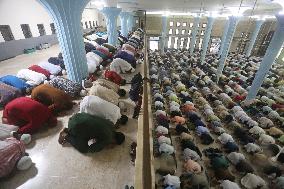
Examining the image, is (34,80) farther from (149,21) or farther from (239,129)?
(149,21)

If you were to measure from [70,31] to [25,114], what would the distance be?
3.07 m

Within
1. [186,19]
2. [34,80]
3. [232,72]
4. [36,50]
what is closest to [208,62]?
[232,72]

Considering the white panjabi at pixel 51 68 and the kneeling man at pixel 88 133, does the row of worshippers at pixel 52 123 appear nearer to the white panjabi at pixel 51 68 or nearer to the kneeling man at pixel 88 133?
the kneeling man at pixel 88 133

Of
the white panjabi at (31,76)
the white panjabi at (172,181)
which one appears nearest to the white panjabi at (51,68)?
the white panjabi at (31,76)

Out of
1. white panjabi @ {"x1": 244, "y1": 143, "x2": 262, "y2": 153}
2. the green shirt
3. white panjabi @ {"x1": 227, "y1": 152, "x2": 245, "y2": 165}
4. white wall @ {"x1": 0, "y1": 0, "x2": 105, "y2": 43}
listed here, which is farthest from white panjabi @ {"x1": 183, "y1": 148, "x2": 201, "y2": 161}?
white wall @ {"x1": 0, "y1": 0, "x2": 105, "y2": 43}

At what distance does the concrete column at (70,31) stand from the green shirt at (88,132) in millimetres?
3086

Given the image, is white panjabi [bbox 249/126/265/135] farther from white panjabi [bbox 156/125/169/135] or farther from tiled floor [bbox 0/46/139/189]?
tiled floor [bbox 0/46/139/189]

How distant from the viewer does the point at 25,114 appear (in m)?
4.25

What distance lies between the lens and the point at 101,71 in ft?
29.9

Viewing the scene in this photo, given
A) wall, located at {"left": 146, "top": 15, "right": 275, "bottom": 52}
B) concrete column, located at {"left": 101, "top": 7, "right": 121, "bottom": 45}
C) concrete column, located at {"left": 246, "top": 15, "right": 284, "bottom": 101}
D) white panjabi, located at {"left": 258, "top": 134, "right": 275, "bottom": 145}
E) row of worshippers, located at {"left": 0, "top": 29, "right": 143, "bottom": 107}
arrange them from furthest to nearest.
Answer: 1. wall, located at {"left": 146, "top": 15, "right": 275, "bottom": 52}
2. concrete column, located at {"left": 101, "top": 7, "right": 121, "bottom": 45}
3. concrete column, located at {"left": 246, "top": 15, "right": 284, "bottom": 101}
4. white panjabi, located at {"left": 258, "top": 134, "right": 275, "bottom": 145}
5. row of worshippers, located at {"left": 0, "top": 29, "right": 143, "bottom": 107}

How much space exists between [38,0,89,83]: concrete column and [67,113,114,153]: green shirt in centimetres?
309

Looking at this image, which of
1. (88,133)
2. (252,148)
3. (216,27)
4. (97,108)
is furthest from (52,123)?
(216,27)

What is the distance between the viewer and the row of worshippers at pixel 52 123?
11.7 feet

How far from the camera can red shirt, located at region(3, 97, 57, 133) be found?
423 centimetres
